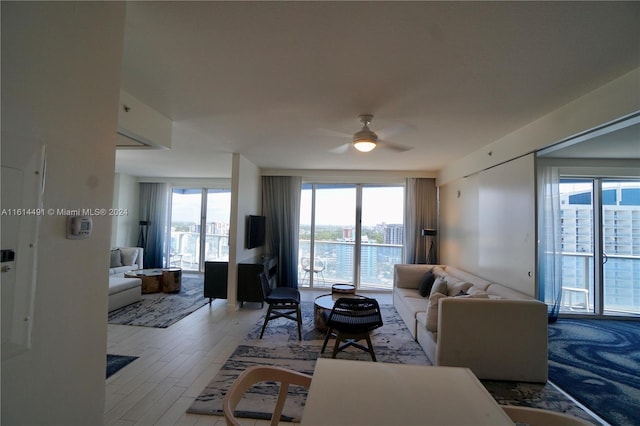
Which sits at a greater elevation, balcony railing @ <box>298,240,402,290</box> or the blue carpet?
balcony railing @ <box>298,240,402,290</box>

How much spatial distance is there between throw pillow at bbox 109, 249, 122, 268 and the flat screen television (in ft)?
11.1

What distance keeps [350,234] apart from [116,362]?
13.8 feet

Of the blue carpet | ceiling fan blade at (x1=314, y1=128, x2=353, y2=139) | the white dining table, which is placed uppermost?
ceiling fan blade at (x1=314, y1=128, x2=353, y2=139)

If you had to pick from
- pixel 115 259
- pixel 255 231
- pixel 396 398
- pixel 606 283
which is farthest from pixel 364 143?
pixel 115 259

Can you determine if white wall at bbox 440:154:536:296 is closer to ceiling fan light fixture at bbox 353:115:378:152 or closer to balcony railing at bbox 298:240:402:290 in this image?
balcony railing at bbox 298:240:402:290

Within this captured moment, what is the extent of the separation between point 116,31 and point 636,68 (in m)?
3.17

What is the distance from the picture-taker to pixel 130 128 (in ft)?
7.84

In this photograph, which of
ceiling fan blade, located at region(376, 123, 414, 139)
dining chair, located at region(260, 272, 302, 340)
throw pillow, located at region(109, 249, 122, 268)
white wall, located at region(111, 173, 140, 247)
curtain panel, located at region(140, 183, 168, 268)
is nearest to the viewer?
ceiling fan blade, located at region(376, 123, 414, 139)

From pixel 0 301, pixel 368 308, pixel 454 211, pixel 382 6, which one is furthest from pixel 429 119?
pixel 0 301

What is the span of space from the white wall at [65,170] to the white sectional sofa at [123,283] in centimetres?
249

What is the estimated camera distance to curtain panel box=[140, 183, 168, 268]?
705 centimetres

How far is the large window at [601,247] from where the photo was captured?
4273mm

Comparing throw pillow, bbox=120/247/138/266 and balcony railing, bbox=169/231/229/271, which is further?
balcony railing, bbox=169/231/229/271

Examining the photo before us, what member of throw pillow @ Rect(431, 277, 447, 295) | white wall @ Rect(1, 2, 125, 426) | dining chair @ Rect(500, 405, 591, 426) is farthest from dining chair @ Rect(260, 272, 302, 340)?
dining chair @ Rect(500, 405, 591, 426)
